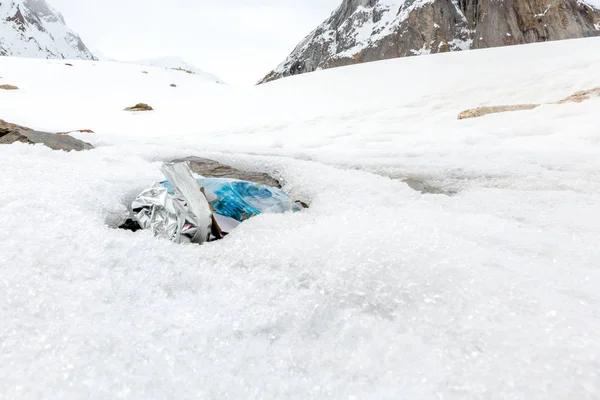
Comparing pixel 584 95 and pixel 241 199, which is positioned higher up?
pixel 584 95

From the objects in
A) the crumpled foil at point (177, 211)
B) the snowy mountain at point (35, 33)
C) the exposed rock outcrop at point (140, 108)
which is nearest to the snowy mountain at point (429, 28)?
the exposed rock outcrop at point (140, 108)

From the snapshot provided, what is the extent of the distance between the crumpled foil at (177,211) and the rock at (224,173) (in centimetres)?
86

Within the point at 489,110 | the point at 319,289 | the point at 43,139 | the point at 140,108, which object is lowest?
the point at 319,289

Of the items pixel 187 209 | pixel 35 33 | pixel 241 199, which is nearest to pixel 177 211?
pixel 187 209

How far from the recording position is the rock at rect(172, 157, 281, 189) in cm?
232

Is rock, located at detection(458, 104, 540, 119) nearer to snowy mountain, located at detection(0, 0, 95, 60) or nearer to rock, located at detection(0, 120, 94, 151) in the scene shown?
rock, located at detection(0, 120, 94, 151)

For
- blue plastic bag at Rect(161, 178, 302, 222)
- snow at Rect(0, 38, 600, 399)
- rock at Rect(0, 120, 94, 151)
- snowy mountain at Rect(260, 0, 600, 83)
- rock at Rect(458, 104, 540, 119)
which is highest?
snowy mountain at Rect(260, 0, 600, 83)

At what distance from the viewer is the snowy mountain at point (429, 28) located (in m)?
62.1

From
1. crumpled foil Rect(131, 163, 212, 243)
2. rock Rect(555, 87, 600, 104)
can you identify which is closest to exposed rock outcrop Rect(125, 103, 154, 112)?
crumpled foil Rect(131, 163, 212, 243)

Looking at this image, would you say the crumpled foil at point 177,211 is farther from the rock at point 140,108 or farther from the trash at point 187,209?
the rock at point 140,108

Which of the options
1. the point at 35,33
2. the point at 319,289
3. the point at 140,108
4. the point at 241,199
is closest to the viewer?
the point at 319,289

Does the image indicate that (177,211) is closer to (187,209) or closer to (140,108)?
(187,209)

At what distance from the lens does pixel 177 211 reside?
1.35 metres

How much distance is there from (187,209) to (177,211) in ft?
0.13
